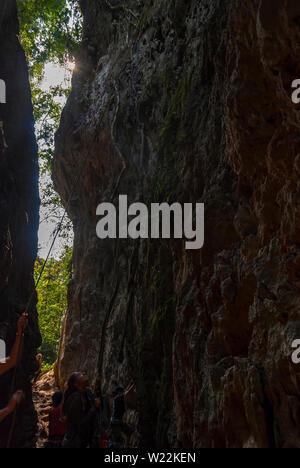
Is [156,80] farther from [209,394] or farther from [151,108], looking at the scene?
[209,394]

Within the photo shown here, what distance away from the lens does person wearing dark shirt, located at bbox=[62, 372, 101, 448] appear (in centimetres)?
521

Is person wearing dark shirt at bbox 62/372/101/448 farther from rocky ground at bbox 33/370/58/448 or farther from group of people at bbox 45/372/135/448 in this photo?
rocky ground at bbox 33/370/58/448

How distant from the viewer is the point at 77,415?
5.22 meters

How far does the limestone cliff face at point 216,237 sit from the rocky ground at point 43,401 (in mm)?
2966

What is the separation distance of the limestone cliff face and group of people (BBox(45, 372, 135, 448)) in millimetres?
583

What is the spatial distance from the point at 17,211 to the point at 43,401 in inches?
273

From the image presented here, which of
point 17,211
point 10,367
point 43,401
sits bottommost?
point 43,401

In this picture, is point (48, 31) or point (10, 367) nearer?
point (10, 367)

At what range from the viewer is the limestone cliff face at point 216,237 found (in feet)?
11.7

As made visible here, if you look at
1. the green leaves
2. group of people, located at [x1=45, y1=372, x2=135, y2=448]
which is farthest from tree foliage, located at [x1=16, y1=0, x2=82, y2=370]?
group of people, located at [x1=45, y1=372, x2=135, y2=448]

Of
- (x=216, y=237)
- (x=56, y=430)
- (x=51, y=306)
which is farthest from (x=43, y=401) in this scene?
(x=216, y=237)

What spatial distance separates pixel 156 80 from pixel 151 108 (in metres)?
0.57

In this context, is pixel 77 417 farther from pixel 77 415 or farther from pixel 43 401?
pixel 43 401
